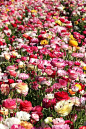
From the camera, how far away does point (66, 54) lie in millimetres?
3627

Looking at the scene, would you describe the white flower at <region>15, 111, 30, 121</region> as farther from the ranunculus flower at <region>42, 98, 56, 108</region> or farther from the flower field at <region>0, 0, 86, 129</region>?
the ranunculus flower at <region>42, 98, 56, 108</region>

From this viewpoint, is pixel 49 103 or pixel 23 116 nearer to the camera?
pixel 23 116

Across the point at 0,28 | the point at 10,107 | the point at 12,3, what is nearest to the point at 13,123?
the point at 10,107

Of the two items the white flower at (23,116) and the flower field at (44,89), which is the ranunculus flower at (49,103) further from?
the white flower at (23,116)

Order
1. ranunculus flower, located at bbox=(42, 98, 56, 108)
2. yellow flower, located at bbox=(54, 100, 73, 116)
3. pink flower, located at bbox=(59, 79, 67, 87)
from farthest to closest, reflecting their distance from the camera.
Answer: pink flower, located at bbox=(59, 79, 67, 87), ranunculus flower, located at bbox=(42, 98, 56, 108), yellow flower, located at bbox=(54, 100, 73, 116)

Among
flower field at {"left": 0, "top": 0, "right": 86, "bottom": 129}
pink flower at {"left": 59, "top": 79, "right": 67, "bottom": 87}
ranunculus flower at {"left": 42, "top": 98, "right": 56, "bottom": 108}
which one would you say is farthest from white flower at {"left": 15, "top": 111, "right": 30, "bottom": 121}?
pink flower at {"left": 59, "top": 79, "right": 67, "bottom": 87}

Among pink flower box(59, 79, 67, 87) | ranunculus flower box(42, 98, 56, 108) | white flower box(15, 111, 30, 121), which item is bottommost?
white flower box(15, 111, 30, 121)

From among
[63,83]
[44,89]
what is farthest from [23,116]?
[44,89]

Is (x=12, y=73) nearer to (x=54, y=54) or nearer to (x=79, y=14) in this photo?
(x=54, y=54)

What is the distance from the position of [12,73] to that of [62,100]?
914 millimetres


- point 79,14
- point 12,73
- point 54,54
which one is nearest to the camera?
point 12,73

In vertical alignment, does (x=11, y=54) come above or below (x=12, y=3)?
below

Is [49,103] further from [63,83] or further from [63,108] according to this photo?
[63,83]

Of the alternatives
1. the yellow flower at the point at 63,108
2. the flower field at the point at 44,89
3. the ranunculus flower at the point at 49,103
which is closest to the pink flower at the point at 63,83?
the flower field at the point at 44,89
